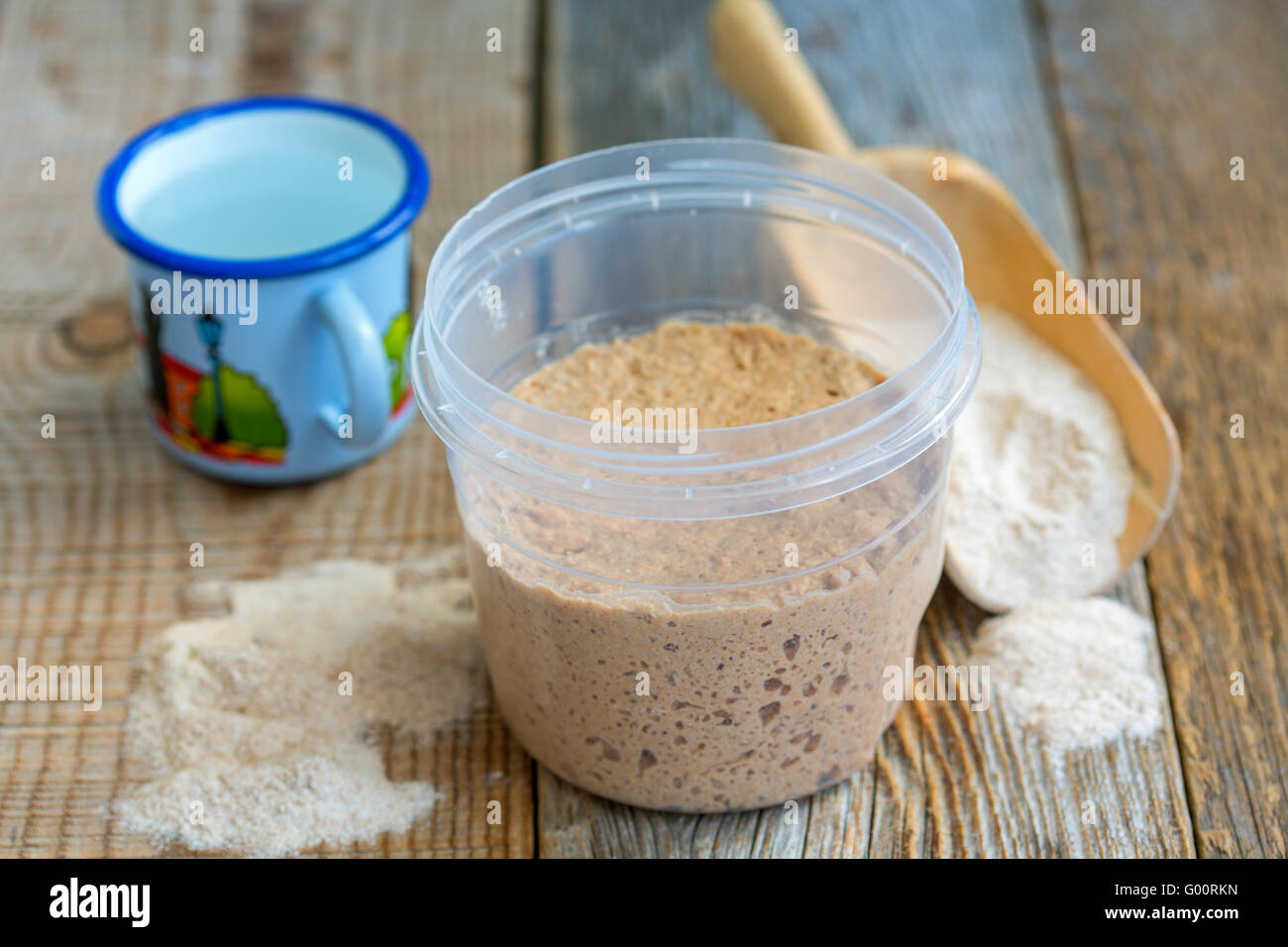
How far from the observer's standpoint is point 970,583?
108 cm

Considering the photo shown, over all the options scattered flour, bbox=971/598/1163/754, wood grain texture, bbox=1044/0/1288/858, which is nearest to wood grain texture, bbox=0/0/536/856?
scattered flour, bbox=971/598/1163/754

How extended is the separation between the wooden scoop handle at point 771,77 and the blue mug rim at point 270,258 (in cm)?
36

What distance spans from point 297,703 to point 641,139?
2.60 ft

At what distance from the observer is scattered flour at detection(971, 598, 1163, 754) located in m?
1.02

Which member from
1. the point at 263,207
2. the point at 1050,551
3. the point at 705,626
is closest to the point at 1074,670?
the point at 1050,551

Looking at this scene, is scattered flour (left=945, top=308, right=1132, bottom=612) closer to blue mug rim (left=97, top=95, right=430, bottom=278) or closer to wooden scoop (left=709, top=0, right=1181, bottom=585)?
wooden scoop (left=709, top=0, right=1181, bottom=585)

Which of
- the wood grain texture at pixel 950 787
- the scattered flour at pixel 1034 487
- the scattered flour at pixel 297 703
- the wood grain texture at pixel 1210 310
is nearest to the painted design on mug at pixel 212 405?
the scattered flour at pixel 297 703

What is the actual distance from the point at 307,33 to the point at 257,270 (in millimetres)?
784

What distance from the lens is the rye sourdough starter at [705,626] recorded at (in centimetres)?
85

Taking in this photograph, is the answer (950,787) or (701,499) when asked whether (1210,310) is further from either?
(701,499)

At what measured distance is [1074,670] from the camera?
3.45ft

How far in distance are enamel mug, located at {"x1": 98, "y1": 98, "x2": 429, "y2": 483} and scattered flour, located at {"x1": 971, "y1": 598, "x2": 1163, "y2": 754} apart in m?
0.51

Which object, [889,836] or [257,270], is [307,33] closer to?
[257,270]
